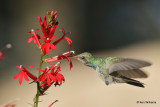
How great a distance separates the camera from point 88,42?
7.41 meters

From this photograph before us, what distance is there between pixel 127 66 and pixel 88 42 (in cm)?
537

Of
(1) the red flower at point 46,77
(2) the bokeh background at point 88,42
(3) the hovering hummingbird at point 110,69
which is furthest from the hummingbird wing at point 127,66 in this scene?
(2) the bokeh background at point 88,42

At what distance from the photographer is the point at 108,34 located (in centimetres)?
802

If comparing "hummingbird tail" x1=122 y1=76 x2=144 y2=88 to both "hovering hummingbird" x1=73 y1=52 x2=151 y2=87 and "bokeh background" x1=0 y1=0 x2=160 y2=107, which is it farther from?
"bokeh background" x1=0 y1=0 x2=160 y2=107

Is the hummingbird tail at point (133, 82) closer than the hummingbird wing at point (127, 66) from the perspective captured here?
No

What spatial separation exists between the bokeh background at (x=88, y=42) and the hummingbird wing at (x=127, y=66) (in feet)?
5.90

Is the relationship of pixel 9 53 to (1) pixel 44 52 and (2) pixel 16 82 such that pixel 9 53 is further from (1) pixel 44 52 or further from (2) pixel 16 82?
(1) pixel 44 52

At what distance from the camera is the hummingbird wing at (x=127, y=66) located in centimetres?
200

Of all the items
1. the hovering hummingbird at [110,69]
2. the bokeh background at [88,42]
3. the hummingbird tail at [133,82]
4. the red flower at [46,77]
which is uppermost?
the bokeh background at [88,42]

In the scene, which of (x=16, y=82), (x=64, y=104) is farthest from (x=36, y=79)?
(x=16, y=82)

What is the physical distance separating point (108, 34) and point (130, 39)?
0.63 meters

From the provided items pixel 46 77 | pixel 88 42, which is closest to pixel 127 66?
pixel 46 77

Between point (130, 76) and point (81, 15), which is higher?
point (81, 15)

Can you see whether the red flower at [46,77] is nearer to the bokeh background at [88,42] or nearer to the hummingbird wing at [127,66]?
the hummingbird wing at [127,66]
